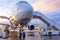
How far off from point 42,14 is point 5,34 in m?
7.34

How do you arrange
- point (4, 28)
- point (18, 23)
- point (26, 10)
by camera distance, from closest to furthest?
point (26, 10), point (18, 23), point (4, 28)

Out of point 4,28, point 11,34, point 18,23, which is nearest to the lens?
point 18,23

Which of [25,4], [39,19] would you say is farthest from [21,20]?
[39,19]

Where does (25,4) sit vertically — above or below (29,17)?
above

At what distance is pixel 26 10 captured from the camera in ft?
53.8

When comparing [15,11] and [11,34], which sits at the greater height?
[15,11]

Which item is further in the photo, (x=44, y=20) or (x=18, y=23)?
(x=44, y=20)

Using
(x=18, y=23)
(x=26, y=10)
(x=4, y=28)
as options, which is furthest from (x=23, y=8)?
(x=4, y=28)

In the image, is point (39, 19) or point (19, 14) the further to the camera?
point (39, 19)

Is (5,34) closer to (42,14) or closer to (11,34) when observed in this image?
(11,34)

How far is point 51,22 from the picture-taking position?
29.7m

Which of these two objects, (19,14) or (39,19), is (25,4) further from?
(39,19)

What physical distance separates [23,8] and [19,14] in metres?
0.62

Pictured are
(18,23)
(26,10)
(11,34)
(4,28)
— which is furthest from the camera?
(11,34)
